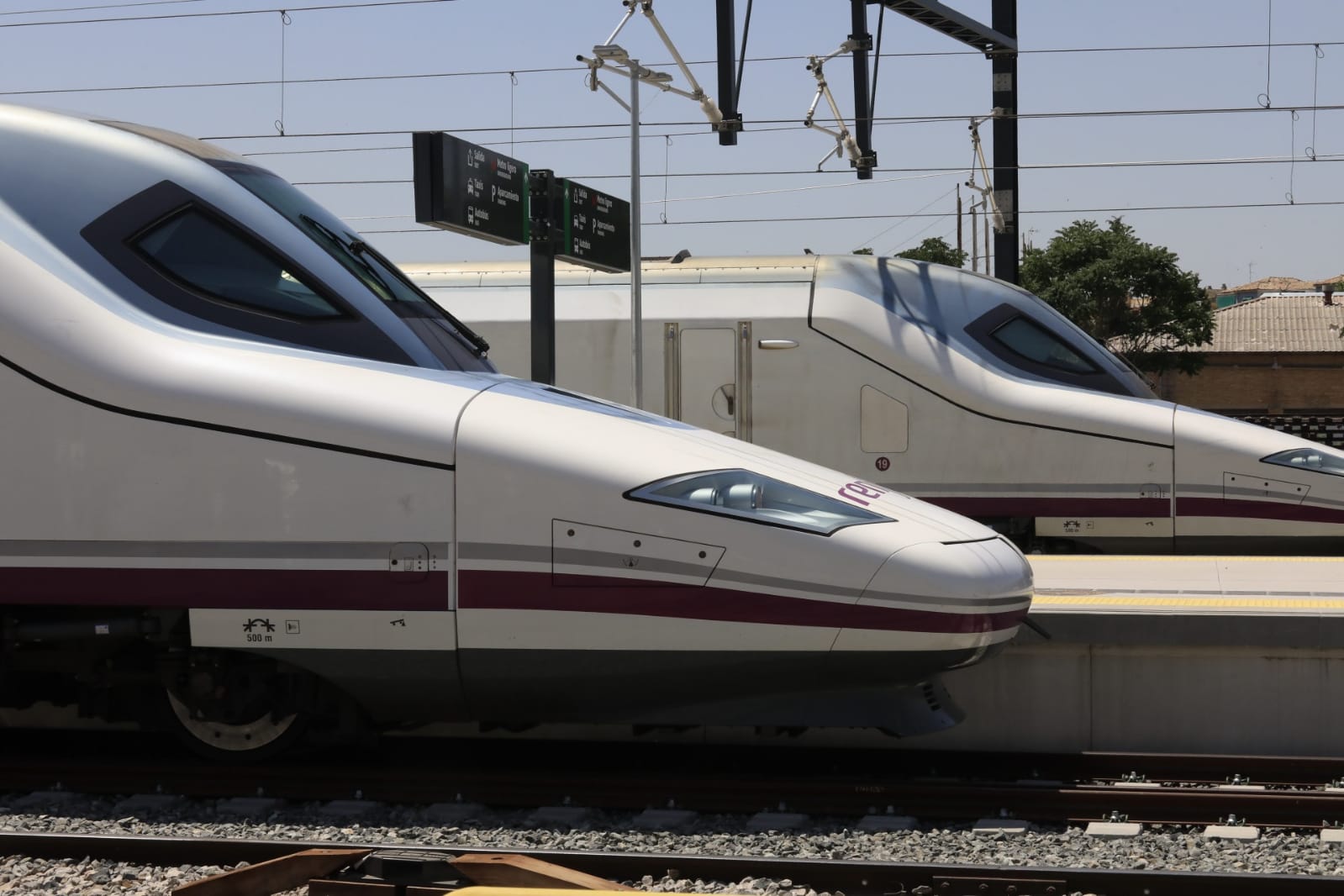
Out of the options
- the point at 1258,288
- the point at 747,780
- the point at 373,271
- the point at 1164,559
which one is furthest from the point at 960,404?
the point at 1258,288

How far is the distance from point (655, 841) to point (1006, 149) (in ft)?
44.2

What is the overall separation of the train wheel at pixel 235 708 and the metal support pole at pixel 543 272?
480 cm

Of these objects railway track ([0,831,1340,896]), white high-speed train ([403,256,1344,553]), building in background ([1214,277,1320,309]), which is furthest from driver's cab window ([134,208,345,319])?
building in background ([1214,277,1320,309])

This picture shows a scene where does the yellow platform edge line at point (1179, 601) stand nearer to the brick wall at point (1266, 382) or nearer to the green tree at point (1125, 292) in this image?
the green tree at point (1125, 292)

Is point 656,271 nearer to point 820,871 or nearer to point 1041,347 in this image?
point 1041,347

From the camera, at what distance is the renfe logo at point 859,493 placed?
19.6 feet

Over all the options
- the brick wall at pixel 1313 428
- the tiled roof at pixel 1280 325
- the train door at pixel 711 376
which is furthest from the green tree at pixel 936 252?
the train door at pixel 711 376

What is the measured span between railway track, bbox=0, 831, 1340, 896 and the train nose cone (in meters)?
1.05

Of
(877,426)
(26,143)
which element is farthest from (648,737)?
(877,426)

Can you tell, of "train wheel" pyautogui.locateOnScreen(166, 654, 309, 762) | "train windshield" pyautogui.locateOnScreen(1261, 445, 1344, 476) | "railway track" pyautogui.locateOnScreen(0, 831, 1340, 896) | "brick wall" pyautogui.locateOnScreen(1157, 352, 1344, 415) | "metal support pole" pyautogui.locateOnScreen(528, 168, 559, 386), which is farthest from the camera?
"brick wall" pyautogui.locateOnScreen(1157, 352, 1344, 415)

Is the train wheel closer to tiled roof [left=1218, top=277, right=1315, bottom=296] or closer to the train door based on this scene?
the train door

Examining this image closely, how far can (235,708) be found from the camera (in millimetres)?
6195

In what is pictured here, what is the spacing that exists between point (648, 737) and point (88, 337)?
117 inches

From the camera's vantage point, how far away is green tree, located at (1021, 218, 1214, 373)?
45.0 meters
